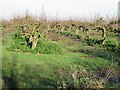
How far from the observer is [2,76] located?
988 cm

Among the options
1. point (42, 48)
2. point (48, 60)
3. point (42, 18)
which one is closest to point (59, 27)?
point (42, 18)

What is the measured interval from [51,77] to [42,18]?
12.1 metres

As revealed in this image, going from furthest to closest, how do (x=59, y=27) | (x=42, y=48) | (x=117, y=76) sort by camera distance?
(x=59, y=27) < (x=42, y=48) < (x=117, y=76)

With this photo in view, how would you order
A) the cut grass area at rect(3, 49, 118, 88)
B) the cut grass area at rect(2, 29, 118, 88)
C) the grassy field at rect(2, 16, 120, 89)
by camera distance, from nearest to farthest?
the grassy field at rect(2, 16, 120, 89)
the cut grass area at rect(2, 29, 118, 88)
the cut grass area at rect(3, 49, 118, 88)

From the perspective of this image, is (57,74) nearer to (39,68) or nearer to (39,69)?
(39,69)

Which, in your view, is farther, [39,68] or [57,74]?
[39,68]

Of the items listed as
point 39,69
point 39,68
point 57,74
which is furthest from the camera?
point 39,68

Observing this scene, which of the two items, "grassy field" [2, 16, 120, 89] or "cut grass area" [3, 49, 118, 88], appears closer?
"grassy field" [2, 16, 120, 89]

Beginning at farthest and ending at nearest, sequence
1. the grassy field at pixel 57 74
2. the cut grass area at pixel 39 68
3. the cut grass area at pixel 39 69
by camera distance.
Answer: the cut grass area at pixel 39 68 < the cut grass area at pixel 39 69 < the grassy field at pixel 57 74

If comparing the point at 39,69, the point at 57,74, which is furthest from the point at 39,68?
the point at 57,74

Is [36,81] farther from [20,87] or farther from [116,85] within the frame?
[116,85]

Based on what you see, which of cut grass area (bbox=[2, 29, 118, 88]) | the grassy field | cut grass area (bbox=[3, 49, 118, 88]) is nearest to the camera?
the grassy field

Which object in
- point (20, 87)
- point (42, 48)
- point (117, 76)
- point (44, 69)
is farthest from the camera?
point (42, 48)

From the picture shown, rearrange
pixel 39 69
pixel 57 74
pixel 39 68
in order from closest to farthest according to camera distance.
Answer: pixel 57 74, pixel 39 69, pixel 39 68
